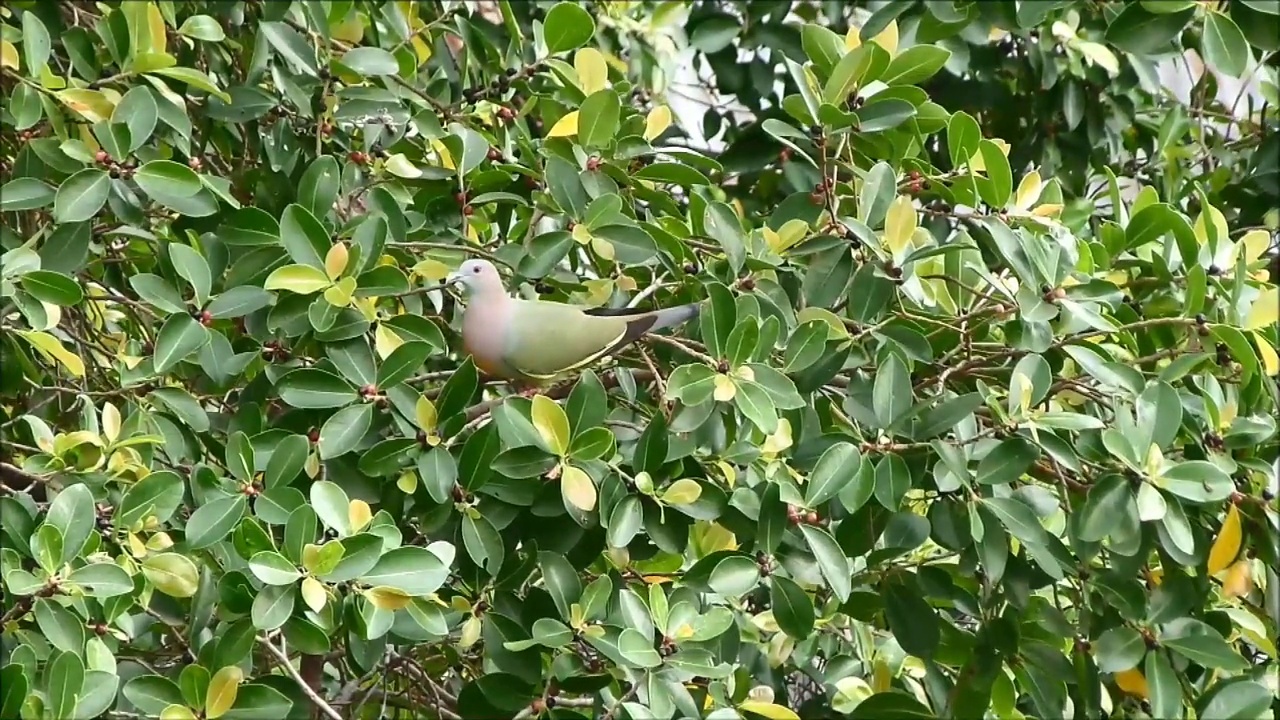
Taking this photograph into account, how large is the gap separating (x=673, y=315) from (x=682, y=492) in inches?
6.2

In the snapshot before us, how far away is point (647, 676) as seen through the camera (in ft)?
2.76

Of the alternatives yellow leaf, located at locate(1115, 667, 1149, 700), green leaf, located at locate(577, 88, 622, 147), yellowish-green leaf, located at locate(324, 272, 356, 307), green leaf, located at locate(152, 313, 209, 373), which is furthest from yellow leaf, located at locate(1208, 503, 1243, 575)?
green leaf, located at locate(152, 313, 209, 373)

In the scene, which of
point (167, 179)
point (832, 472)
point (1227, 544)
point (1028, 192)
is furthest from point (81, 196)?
point (1227, 544)

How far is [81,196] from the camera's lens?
987mm

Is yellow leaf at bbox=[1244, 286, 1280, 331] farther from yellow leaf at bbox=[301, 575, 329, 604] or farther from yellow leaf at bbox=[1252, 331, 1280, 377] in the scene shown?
yellow leaf at bbox=[301, 575, 329, 604]

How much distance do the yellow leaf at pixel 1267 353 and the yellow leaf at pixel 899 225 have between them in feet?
1.02

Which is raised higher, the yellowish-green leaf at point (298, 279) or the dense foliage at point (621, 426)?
the yellowish-green leaf at point (298, 279)

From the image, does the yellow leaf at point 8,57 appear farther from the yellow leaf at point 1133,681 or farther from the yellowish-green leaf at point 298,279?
the yellow leaf at point 1133,681

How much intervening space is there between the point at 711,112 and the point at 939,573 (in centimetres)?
109

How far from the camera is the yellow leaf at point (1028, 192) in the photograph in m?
1.02

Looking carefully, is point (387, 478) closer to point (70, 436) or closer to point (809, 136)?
point (70, 436)

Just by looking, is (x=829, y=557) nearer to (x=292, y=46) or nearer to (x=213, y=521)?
(x=213, y=521)

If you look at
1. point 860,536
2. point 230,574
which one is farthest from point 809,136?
point 230,574

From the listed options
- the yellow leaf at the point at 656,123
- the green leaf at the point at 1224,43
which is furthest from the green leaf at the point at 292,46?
the green leaf at the point at 1224,43
